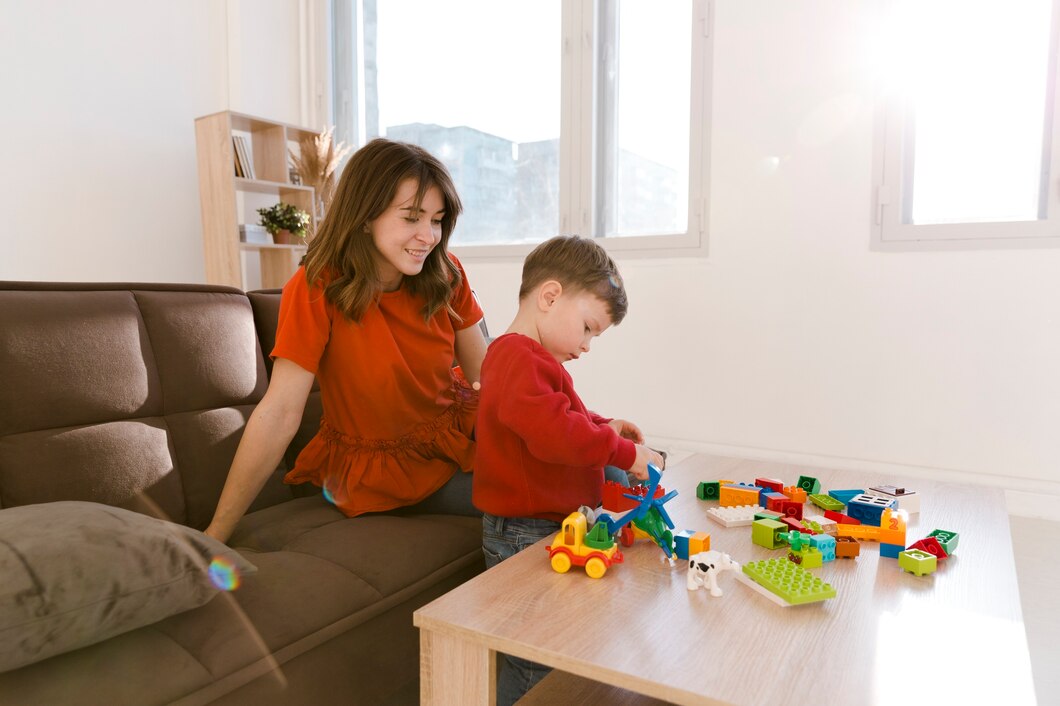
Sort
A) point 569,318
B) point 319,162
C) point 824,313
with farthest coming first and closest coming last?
1. point 319,162
2. point 824,313
3. point 569,318

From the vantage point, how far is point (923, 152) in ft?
8.82

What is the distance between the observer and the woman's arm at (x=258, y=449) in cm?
129


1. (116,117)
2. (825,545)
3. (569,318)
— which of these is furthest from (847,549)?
(116,117)

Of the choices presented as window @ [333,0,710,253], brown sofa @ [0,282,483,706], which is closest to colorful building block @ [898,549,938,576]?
brown sofa @ [0,282,483,706]

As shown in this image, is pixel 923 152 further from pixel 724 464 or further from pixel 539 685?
pixel 539 685

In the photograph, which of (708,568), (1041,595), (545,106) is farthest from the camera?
(545,106)

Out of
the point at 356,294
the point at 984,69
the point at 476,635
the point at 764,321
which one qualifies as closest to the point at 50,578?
the point at 476,635

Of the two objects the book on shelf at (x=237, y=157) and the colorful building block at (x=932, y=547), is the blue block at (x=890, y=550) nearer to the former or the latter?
the colorful building block at (x=932, y=547)

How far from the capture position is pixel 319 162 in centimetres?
389

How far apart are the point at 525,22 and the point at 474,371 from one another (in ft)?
8.36

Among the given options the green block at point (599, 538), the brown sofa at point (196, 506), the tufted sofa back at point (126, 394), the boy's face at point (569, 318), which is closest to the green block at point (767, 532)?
the green block at point (599, 538)

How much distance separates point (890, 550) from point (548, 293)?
0.65 meters

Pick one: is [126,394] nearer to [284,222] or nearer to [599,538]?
[599,538]

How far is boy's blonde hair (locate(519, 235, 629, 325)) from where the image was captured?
49.3 inches
